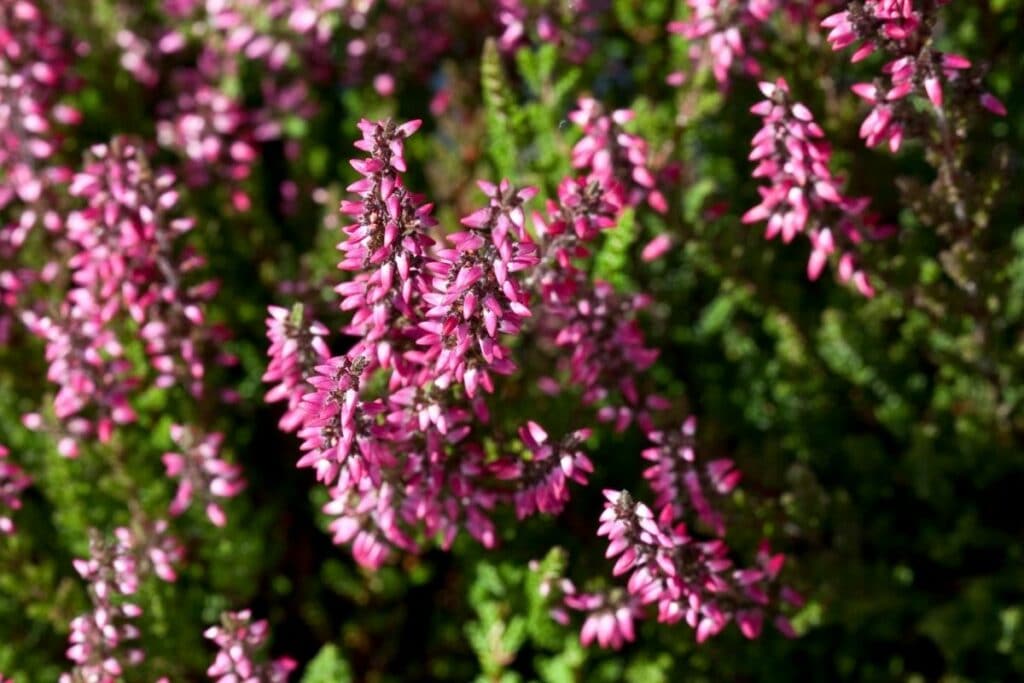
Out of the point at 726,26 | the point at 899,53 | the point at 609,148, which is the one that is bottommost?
the point at 609,148

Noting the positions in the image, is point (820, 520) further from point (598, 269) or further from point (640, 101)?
point (640, 101)

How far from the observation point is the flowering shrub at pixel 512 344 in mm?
2613

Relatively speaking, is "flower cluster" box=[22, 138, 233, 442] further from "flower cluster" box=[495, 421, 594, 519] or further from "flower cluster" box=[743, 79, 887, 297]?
"flower cluster" box=[743, 79, 887, 297]

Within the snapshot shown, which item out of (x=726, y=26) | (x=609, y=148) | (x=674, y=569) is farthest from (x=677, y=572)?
(x=726, y=26)

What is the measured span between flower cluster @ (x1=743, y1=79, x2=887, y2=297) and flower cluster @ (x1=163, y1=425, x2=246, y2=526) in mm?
1507

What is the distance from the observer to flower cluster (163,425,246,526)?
3.13m

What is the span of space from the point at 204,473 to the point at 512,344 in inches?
35.2

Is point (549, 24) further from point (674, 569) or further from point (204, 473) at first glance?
point (674, 569)

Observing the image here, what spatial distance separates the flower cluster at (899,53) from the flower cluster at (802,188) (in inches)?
5.7

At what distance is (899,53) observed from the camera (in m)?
2.65

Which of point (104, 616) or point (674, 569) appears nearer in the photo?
point (674, 569)

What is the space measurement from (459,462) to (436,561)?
1302 millimetres

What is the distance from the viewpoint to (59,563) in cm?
377

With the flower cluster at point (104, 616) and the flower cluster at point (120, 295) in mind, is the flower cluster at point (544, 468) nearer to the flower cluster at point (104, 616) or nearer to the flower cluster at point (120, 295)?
the flower cluster at point (104, 616)
